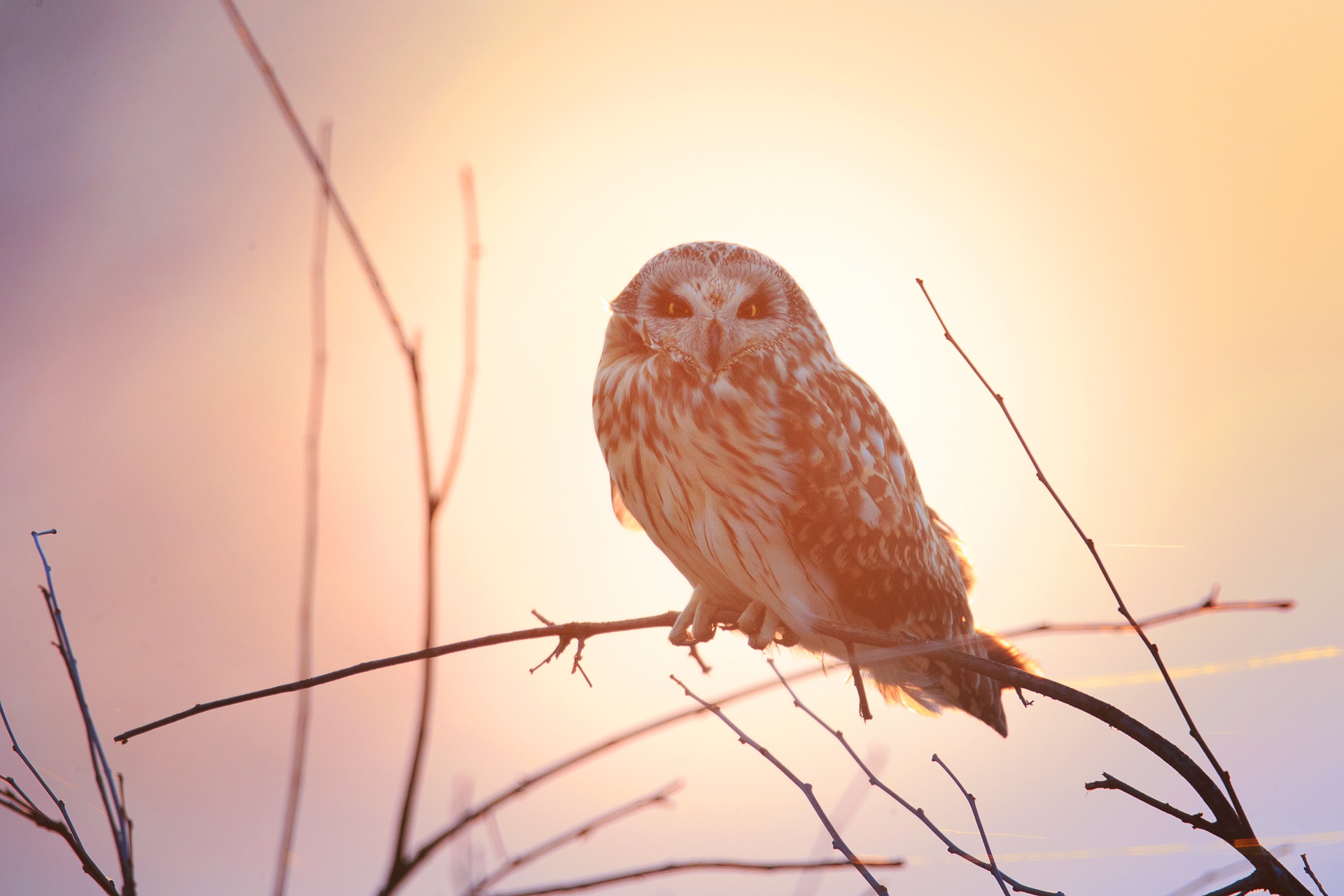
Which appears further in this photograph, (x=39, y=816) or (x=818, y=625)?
(x=818, y=625)

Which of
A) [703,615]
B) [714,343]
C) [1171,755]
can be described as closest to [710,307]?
[714,343]

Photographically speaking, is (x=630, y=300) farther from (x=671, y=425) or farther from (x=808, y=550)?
(x=808, y=550)

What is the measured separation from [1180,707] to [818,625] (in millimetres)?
390

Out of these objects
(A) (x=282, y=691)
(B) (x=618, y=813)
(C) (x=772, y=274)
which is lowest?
(B) (x=618, y=813)

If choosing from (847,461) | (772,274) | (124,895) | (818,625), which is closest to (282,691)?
(124,895)

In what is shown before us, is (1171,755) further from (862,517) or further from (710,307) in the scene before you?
(710,307)

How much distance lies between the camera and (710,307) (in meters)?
1.72

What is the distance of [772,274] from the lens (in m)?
1.86

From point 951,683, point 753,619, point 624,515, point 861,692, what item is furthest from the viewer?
point 624,515

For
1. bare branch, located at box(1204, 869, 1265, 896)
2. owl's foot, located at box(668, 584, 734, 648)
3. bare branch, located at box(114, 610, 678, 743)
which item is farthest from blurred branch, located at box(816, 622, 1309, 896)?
owl's foot, located at box(668, 584, 734, 648)

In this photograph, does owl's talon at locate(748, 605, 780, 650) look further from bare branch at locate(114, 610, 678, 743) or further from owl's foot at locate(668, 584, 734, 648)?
bare branch at locate(114, 610, 678, 743)

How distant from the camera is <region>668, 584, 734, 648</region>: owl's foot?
1.76 metres

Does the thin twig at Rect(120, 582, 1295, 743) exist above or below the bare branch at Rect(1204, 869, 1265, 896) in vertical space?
above

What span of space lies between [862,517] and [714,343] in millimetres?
413
